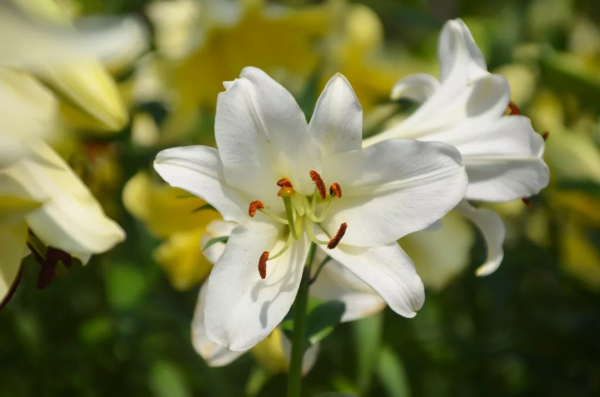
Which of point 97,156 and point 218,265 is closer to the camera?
point 218,265

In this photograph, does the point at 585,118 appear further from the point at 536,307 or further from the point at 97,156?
the point at 97,156

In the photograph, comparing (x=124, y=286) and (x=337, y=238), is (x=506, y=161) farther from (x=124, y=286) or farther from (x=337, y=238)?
(x=124, y=286)

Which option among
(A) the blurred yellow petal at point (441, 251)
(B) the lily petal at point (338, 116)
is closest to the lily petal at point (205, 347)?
(B) the lily petal at point (338, 116)

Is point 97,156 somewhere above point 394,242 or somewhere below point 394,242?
below

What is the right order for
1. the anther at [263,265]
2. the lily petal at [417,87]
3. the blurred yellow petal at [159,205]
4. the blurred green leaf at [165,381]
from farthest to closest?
the blurred green leaf at [165,381] → the blurred yellow petal at [159,205] → the lily petal at [417,87] → the anther at [263,265]

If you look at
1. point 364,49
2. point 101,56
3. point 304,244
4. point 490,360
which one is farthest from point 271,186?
point 490,360

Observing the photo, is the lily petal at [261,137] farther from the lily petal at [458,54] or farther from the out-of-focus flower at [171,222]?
the out-of-focus flower at [171,222]

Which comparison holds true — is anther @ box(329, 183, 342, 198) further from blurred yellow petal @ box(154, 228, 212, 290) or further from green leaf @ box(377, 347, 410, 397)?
green leaf @ box(377, 347, 410, 397)

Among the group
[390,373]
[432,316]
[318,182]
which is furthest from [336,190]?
[432,316]
